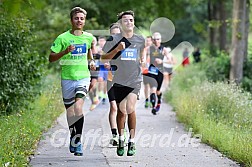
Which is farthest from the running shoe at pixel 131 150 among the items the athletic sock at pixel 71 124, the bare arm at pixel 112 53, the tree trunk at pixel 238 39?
the tree trunk at pixel 238 39

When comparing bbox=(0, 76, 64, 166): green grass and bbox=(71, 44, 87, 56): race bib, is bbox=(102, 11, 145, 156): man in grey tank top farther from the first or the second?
bbox=(0, 76, 64, 166): green grass

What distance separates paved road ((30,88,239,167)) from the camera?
8805mm

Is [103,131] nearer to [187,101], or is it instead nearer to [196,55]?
[187,101]

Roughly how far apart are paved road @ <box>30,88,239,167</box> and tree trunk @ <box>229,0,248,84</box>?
20.7 feet

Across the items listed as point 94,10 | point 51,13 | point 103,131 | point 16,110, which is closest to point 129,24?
point 103,131

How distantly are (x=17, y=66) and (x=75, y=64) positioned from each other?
484 cm

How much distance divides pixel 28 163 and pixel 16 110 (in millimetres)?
5023

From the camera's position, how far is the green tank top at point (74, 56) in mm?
8961

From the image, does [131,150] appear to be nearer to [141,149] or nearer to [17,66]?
[141,149]

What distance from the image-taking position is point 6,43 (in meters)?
12.9

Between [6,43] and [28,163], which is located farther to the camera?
[6,43]

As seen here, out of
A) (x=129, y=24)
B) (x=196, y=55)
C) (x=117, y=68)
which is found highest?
(x=129, y=24)

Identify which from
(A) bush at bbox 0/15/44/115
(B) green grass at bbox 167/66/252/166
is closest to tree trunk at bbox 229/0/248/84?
(B) green grass at bbox 167/66/252/166

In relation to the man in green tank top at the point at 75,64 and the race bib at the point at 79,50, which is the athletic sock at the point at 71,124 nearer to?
the man in green tank top at the point at 75,64
